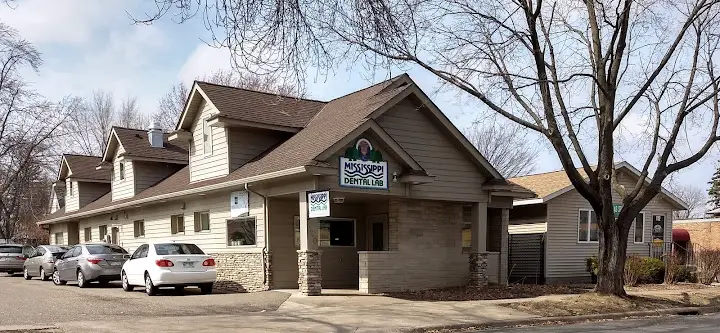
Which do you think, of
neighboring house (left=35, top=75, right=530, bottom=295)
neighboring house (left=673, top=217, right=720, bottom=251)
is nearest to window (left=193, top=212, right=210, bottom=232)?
neighboring house (left=35, top=75, right=530, bottom=295)

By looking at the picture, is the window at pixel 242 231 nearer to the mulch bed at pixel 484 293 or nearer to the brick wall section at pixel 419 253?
the brick wall section at pixel 419 253

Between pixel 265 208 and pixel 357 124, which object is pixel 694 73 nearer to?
pixel 357 124

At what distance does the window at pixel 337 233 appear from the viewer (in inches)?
797

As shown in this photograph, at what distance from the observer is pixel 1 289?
20578mm

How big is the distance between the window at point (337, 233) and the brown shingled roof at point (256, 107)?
133 inches

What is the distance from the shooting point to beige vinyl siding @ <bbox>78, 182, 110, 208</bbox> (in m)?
34.2

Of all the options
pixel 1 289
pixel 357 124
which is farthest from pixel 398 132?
pixel 1 289

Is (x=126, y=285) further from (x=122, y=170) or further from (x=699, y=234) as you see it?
(x=699, y=234)

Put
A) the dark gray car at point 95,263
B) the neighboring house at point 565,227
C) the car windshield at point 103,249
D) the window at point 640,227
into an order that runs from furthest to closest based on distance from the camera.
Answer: the window at point 640,227, the neighboring house at point 565,227, the car windshield at point 103,249, the dark gray car at point 95,263

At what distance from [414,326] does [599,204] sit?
7.21m

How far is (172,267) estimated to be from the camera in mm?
17344

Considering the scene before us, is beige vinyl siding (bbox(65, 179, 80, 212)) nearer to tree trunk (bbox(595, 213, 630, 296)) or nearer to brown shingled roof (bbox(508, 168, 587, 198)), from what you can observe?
brown shingled roof (bbox(508, 168, 587, 198))

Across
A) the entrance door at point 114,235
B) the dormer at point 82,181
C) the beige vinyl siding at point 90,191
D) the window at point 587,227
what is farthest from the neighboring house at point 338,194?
the beige vinyl siding at point 90,191

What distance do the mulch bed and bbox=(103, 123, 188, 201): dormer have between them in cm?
1400
